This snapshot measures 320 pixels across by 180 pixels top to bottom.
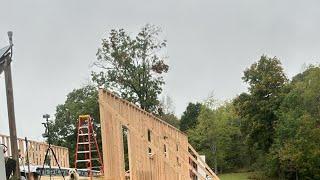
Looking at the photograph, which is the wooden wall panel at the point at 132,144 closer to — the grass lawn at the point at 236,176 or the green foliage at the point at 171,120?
the green foliage at the point at 171,120

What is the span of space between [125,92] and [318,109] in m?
18.1

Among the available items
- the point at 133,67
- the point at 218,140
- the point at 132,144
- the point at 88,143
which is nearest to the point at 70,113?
the point at 133,67

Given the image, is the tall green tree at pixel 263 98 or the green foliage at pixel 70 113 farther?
the tall green tree at pixel 263 98

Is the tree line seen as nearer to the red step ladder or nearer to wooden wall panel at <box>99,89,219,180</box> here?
the red step ladder

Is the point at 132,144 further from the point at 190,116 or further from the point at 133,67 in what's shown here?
the point at 190,116

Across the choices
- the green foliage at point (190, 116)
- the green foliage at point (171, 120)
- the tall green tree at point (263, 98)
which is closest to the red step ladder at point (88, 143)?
the tall green tree at point (263, 98)

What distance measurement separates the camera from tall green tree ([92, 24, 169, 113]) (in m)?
34.1

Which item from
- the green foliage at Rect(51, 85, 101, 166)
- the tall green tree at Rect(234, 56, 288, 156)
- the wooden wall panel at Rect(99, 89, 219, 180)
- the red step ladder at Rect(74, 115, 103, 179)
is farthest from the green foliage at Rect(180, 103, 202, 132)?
the wooden wall panel at Rect(99, 89, 219, 180)

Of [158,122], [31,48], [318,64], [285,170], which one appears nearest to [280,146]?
[285,170]

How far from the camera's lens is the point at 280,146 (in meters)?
42.2

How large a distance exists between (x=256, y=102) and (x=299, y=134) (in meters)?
5.17

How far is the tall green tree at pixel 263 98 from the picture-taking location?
44.8 meters

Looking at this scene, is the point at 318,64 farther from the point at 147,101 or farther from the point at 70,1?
the point at 70,1

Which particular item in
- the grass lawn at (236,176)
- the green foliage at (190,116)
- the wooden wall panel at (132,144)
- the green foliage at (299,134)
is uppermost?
the green foliage at (190,116)
